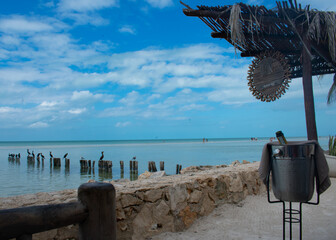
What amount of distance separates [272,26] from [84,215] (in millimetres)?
5753

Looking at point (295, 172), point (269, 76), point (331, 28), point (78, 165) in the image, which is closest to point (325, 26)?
point (331, 28)

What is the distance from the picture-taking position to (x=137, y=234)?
3.54 m

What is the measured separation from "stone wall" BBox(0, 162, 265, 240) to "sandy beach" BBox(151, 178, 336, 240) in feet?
0.43

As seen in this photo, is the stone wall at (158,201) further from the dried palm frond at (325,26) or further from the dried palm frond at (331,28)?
the dried palm frond at (331,28)

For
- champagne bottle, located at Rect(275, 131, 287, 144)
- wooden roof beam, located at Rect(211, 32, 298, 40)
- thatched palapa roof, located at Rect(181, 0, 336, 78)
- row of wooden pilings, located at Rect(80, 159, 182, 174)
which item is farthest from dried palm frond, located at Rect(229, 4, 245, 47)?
row of wooden pilings, located at Rect(80, 159, 182, 174)

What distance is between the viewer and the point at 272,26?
5.89 m

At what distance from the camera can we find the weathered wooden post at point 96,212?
1238 millimetres

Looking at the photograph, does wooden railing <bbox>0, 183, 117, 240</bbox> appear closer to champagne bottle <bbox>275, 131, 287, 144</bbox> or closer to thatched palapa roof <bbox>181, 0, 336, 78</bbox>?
champagne bottle <bbox>275, 131, 287, 144</bbox>

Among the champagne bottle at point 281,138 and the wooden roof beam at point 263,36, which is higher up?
the wooden roof beam at point 263,36

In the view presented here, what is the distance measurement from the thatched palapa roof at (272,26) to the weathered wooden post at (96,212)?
4.83 meters

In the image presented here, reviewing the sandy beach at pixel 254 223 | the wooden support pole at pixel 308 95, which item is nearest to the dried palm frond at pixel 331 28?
the wooden support pole at pixel 308 95

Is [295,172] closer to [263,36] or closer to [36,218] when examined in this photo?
[36,218]

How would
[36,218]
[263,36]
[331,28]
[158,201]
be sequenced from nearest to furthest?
[36,218], [158,201], [331,28], [263,36]

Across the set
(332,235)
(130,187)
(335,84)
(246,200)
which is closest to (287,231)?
(332,235)
